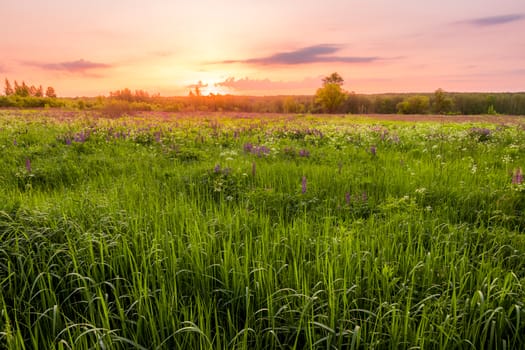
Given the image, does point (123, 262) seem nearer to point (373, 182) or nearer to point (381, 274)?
point (381, 274)

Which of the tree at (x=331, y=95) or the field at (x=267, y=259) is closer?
the field at (x=267, y=259)

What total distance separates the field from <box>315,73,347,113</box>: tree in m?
61.6

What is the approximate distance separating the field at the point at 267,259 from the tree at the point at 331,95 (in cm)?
6162

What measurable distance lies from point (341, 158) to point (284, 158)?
1.49m

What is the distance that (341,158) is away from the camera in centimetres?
838

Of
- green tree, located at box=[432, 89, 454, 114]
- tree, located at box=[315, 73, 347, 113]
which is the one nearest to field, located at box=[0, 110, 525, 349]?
tree, located at box=[315, 73, 347, 113]

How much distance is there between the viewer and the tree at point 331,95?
217ft

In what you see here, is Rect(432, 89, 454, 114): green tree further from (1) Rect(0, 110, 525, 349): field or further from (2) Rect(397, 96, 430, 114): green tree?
(1) Rect(0, 110, 525, 349): field

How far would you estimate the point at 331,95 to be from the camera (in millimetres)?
66625

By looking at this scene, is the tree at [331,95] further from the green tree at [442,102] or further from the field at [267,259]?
the field at [267,259]

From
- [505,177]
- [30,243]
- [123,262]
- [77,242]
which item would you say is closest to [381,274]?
[123,262]

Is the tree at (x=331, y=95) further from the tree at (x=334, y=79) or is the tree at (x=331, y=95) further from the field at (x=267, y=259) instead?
the field at (x=267, y=259)

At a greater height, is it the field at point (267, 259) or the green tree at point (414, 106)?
the green tree at point (414, 106)

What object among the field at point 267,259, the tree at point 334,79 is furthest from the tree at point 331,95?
the field at point 267,259
